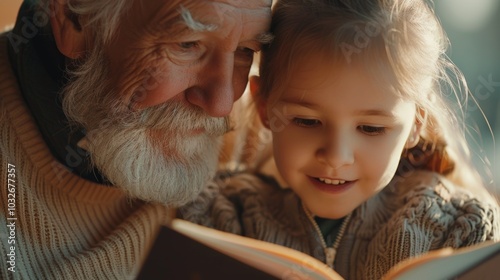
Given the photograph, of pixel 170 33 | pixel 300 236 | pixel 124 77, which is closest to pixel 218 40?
pixel 170 33

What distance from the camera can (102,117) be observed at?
4.14 feet

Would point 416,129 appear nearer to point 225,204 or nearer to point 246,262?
point 225,204

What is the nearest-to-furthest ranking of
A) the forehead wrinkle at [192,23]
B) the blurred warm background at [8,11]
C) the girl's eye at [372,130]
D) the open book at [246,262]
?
the open book at [246,262], the forehead wrinkle at [192,23], the girl's eye at [372,130], the blurred warm background at [8,11]

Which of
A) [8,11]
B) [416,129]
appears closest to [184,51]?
[416,129]

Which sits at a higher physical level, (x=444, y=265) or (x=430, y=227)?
(x=444, y=265)

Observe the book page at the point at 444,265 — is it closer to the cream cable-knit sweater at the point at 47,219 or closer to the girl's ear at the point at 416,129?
the girl's ear at the point at 416,129

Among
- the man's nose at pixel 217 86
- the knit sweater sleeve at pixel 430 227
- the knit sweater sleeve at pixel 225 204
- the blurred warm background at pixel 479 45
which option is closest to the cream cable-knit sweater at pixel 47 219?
the knit sweater sleeve at pixel 225 204

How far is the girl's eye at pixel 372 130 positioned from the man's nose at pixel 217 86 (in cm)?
25

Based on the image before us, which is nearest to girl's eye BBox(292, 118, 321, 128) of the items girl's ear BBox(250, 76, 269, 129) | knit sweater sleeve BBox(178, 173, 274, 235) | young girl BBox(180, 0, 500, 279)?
young girl BBox(180, 0, 500, 279)

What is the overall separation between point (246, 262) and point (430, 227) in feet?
1.70

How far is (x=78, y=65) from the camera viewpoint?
4.19 ft

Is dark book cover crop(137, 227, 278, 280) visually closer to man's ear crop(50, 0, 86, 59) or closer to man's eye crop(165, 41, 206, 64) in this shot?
man's eye crop(165, 41, 206, 64)

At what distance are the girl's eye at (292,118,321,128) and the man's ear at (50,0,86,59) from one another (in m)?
0.44

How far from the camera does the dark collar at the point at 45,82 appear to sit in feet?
4.17
